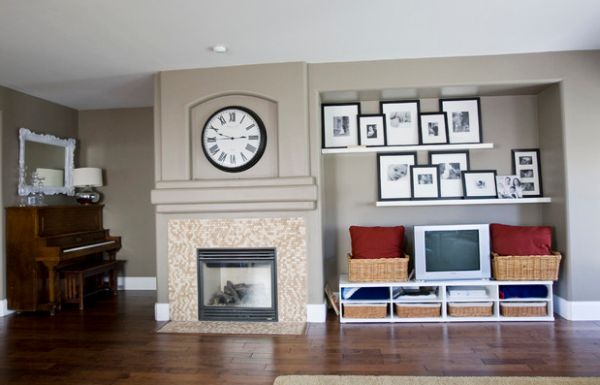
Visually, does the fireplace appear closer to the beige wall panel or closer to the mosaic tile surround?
the mosaic tile surround

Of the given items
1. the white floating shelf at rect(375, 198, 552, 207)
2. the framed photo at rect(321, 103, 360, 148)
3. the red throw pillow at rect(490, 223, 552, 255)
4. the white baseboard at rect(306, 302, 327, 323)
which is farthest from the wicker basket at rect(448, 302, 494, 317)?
the framed photo at rect(321, 103, 360, 148)

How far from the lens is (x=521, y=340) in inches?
127

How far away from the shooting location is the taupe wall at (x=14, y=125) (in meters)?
4.42

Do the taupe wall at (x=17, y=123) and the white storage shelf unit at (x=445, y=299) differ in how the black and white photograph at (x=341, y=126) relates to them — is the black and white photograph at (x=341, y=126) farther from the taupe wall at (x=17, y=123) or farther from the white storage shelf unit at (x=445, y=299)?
the taupe wall at (x=17, y=123)

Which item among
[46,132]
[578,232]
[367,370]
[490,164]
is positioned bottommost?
[367,370]

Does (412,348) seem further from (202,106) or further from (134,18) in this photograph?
(134,18)

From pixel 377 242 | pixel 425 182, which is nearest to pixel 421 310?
pixel 377 242

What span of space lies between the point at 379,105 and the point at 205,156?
5.81 feet

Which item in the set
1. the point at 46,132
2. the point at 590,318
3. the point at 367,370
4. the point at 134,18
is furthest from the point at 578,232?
the point at 46,132

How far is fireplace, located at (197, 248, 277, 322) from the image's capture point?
12.7ft

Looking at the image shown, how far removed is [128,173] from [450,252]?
407cm

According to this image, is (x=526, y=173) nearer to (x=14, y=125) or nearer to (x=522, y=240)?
(x=522, y=240)

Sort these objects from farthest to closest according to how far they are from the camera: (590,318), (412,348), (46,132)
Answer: (46,132) → (590,318) → (412,348)

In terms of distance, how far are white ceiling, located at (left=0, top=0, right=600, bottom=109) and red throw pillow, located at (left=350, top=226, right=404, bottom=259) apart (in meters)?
1.55
